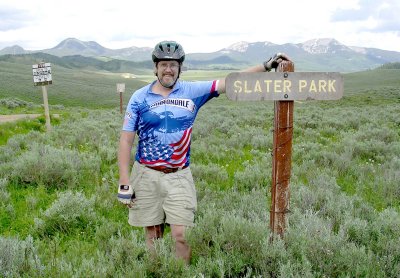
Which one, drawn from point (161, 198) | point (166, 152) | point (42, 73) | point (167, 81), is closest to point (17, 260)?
point (161, 198)

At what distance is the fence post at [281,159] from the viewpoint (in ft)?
11.6

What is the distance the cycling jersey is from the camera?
3.74m

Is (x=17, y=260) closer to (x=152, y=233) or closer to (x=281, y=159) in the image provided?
(x=152, y=233)

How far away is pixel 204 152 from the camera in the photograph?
9.30 meters

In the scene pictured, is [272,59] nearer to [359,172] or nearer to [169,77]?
[169,77]

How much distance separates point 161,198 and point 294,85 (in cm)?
174

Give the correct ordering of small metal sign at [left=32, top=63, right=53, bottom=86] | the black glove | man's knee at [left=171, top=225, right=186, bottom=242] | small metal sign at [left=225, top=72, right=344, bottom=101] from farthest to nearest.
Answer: small metal sign at [left=32, top=63, right=53, bottom=86] < man's knee at [left=171, top=225, right=186, bottom=242] < the black glove < small metal sign at [left=225, top=72, right=344, bottom=101]

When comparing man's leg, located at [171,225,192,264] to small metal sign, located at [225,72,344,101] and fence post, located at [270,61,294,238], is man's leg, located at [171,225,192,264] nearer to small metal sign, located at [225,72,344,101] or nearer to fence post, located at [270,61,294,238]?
fence post, located at [270,61,294,238]

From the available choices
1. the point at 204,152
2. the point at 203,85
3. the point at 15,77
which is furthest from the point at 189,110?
the point at 15,77

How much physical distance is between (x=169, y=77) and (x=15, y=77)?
245 ft

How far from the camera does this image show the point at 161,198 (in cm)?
393

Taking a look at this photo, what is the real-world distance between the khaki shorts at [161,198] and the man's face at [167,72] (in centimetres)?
90

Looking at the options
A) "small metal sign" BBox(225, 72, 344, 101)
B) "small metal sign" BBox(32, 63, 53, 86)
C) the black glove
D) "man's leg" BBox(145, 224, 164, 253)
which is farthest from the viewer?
"small metal sign" BBox(32, 63, 53, 86)

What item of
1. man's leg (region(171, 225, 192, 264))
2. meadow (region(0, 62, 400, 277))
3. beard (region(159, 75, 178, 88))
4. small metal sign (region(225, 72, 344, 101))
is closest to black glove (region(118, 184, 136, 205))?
meadow (region(0, 62, 400, 277))
